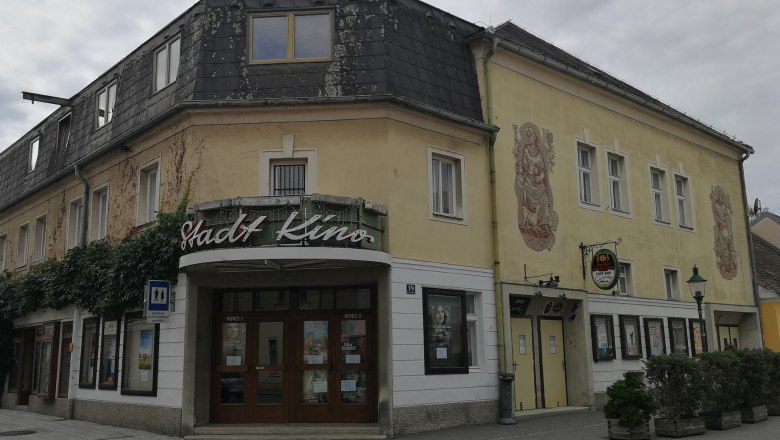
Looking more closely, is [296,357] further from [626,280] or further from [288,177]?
[626,280]

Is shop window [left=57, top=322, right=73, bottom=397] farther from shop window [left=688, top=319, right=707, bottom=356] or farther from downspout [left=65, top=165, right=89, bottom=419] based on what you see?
shop window [left=688, top=319, right=707, bottom=356]

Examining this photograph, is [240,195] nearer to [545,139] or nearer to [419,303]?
[419,303]

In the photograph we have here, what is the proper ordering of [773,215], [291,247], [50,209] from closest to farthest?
1. [291,247]
2. [50,209]
3. [773,215]

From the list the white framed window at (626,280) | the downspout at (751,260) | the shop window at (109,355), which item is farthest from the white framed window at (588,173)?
the shop window at (109,355)

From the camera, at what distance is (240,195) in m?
14.4

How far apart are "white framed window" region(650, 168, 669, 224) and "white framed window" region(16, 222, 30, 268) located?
67.1ft

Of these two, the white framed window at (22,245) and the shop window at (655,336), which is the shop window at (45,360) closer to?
the white framed window at (22,245)

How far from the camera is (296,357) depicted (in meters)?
14.3

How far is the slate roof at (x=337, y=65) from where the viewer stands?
1465cm

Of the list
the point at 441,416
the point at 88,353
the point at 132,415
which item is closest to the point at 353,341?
the point at 441,416

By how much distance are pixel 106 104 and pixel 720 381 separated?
53.7ft

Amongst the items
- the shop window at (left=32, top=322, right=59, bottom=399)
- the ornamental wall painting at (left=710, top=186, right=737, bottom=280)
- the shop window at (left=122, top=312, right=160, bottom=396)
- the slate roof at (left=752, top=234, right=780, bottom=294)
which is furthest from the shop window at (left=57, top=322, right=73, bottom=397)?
the slate roof at (left=752, top=234, right=780, bottom=294)

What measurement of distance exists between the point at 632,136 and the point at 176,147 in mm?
13638

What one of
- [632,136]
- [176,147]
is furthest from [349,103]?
[632,136]
